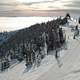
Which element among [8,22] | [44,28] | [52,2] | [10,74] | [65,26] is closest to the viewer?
[10,74]

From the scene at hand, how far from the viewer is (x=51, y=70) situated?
311 inches

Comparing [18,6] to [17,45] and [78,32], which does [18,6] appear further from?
[17,45]

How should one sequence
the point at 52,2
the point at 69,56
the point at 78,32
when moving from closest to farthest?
the point at 69,56
the point at 78,32
the point at 52,2

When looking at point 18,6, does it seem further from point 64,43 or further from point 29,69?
point 29,69

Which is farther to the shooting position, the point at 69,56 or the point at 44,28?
the point at 44,28

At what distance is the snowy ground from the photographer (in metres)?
7.26

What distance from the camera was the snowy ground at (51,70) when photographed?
726cm

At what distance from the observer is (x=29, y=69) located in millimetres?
7719

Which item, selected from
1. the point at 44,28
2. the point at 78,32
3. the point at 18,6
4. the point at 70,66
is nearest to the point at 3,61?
the point at 70,66

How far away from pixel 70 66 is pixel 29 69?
1.38 metres

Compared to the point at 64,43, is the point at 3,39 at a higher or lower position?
higher

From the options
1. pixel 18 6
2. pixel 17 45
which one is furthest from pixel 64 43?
pixel 18 6

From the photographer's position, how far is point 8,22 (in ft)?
49.1

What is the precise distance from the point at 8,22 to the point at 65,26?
330cm
